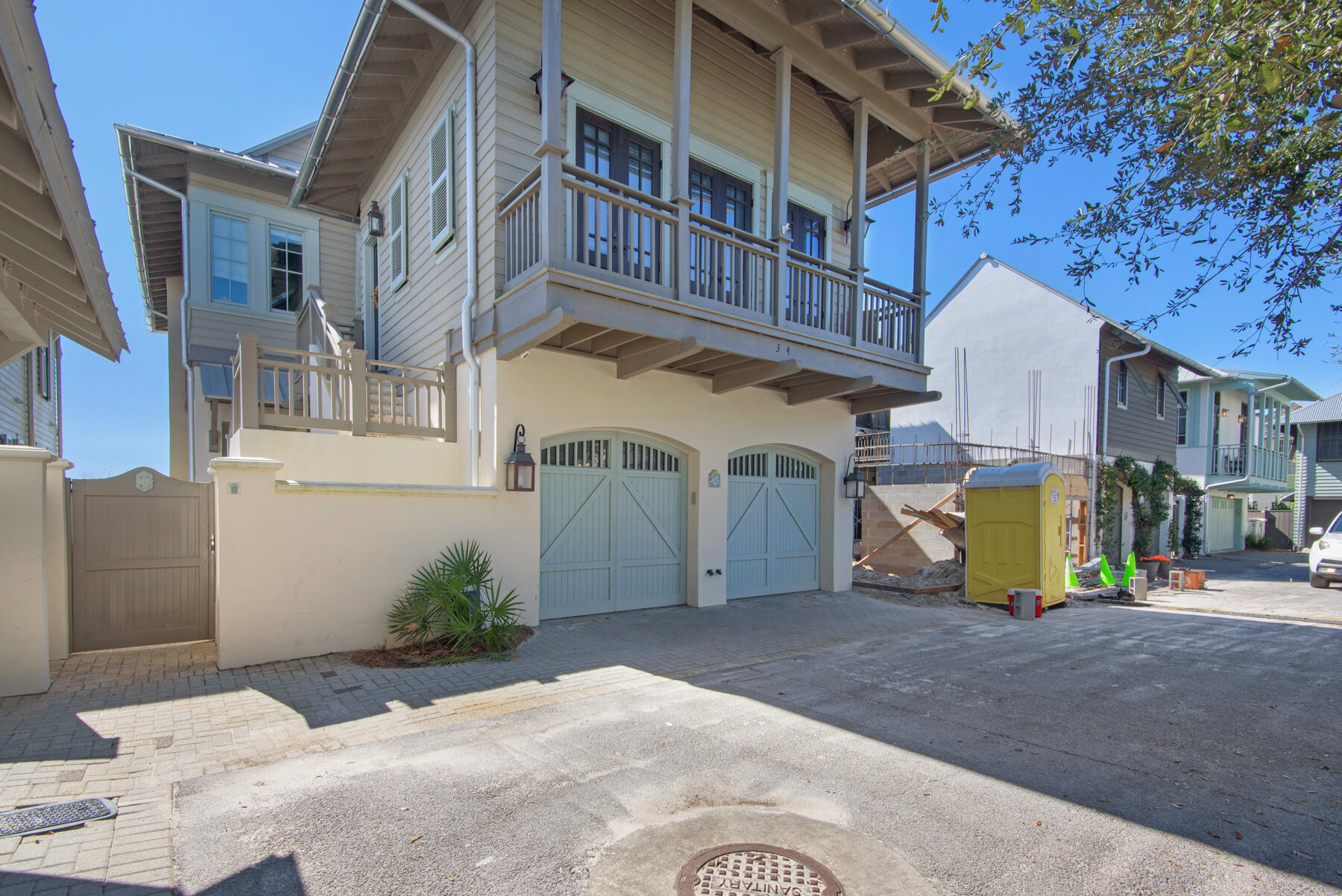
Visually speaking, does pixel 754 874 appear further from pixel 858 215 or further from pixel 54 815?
pixel 858 215

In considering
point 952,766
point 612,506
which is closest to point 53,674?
point 612,506

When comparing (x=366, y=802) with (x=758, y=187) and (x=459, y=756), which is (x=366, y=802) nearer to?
(x=459, y=756)

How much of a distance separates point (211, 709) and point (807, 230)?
959cm

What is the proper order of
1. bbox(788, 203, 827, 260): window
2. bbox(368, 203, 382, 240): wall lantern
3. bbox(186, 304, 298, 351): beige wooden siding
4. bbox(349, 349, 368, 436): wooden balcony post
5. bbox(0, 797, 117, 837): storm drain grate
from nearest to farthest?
bbox(0, 797, 117, 837): storm drain grate < bbox(349, 349, 368, 436): wooden balcony post < bbox(788, 203, 827, 260): window < bbox(368, 203, 382, 240): wall lantern < bbox(186, 304, 298, 351): beige wooden siding

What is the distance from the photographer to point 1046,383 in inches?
684

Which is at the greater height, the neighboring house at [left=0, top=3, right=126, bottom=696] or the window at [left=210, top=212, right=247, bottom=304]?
the window at [left=210, top=212, right=247, bottom=304]

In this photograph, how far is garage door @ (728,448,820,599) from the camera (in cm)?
955

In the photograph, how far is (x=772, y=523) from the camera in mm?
10039

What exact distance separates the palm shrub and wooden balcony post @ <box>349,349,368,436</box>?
6.22 ft

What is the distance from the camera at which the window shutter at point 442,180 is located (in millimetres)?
8117

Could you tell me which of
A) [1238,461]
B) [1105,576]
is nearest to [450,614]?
[1105,576]

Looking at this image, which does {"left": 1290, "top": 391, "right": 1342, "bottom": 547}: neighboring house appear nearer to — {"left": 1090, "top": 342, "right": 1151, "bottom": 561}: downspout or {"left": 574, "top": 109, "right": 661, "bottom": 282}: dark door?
{"left": 1090, "top": 342, "right": 1151, "bottom": 561}: downspout

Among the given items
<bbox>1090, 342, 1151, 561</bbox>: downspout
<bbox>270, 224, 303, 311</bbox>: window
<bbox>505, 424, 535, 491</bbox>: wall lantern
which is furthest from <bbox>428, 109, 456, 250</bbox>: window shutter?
<bbox>1090, 342, 1151, 561</bbox>: downspout

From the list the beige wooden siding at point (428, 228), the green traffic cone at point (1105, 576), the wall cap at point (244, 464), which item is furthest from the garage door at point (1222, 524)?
the wall cap at point (244, 464)
